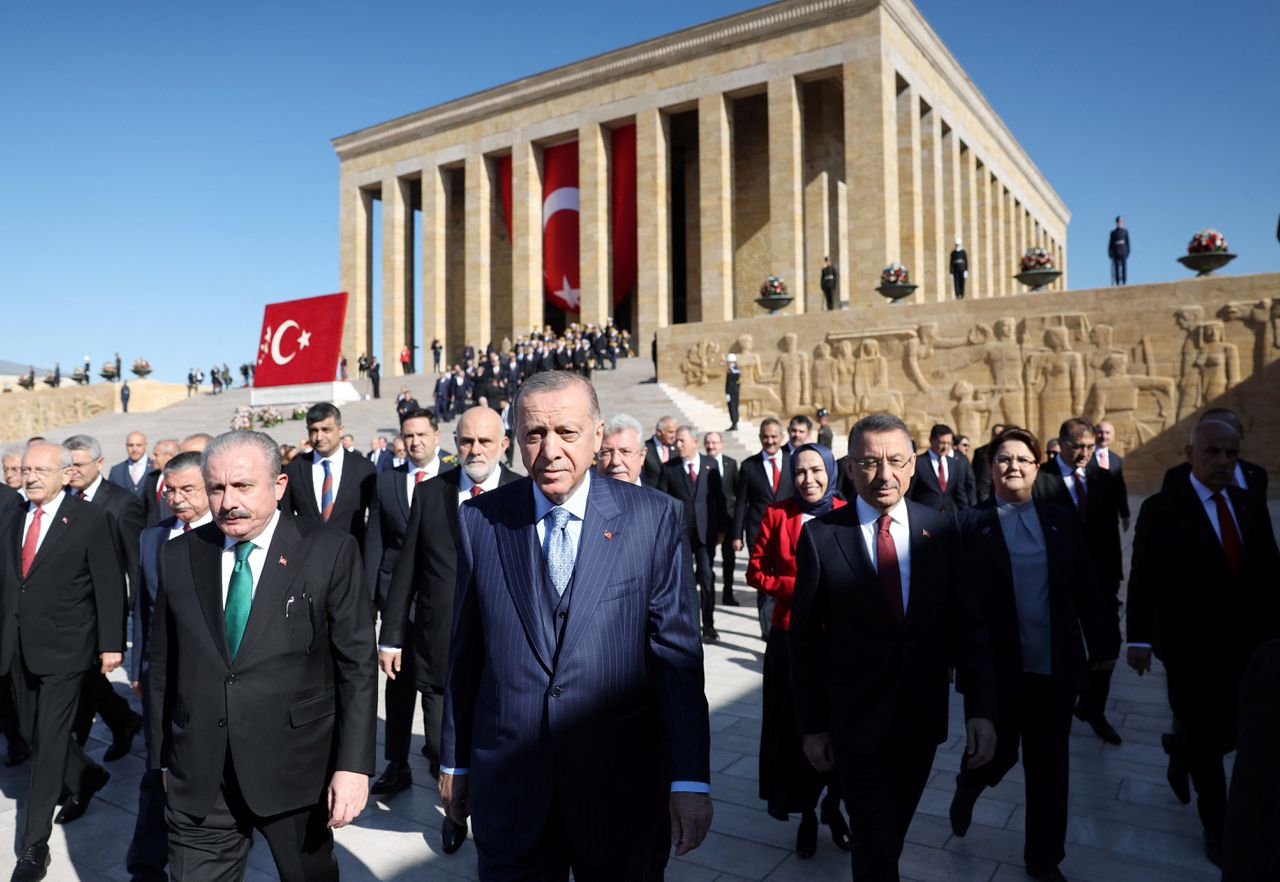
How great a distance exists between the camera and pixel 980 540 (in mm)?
3471

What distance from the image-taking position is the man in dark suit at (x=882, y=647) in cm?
272

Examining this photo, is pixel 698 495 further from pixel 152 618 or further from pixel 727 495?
pixel 152 618

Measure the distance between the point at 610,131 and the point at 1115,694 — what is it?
2915 centimetres

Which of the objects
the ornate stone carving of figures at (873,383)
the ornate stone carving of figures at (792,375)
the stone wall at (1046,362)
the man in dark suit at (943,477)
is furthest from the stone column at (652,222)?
the man in dark suit at (943,477)

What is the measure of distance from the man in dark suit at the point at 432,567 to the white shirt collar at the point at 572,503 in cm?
182

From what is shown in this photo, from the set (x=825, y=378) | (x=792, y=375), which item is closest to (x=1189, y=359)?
(x=825, y=378)

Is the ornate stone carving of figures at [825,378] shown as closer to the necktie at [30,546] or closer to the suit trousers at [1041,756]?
the suit trousers at [1041,756]

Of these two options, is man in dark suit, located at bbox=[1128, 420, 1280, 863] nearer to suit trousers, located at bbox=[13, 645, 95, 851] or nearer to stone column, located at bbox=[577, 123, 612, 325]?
suit trousers, located at bbox=[13, 645, 95, 851]

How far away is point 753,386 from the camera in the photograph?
19906mm

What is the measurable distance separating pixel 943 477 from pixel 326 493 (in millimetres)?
5676

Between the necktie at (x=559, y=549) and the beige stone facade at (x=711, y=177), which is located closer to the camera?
the necktie at (x=559, y=549)

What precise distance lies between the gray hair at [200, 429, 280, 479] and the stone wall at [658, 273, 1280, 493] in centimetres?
1653

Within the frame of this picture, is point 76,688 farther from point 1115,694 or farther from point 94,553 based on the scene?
point 1115,694

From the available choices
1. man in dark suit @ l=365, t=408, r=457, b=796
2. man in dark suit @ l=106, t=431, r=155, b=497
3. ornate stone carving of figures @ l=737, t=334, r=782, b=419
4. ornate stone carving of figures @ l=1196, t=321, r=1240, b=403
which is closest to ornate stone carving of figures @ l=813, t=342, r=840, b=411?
ornate stone carving of figures @ l=737, t=334, r=782, b=419
